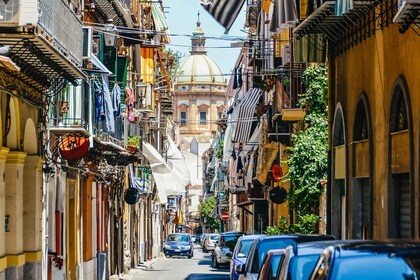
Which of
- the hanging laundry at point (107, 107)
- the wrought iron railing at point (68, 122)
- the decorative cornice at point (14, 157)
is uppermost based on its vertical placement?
the hanging laundry at point (107, 107)

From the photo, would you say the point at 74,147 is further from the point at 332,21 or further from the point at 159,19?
the point at 159,19

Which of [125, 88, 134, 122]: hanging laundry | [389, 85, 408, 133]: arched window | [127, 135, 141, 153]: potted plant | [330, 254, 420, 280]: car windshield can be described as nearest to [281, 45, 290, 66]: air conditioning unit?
[125, 88, 134, 122]: hanging laundry

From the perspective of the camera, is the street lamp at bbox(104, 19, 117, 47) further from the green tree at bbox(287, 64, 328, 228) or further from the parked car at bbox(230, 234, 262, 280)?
the parked car at bbox(230, 234, 262, 280)

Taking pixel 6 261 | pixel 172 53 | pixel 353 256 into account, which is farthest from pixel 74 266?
pixel 172 53

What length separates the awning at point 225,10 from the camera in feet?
82.3

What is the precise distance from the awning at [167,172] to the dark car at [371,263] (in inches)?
1452

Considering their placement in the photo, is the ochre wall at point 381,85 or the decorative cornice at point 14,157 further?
the decorative cornice at point 14,157

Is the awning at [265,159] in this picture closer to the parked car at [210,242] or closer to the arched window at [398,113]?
the parked car at [210,242]

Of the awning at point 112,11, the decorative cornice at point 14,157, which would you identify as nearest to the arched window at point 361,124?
the decorative cornice at point 14,157

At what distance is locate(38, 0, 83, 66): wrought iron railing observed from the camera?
2100cm

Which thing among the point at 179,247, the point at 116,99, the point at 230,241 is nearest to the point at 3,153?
the point at 116,99

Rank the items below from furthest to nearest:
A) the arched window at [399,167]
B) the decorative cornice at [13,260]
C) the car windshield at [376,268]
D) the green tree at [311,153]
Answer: the green tree at [311,153]
the decorative cornice at [13,260]
the arched window at [399,167]
the car windshield at [376,268]

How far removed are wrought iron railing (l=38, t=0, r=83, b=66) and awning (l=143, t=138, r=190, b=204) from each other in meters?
21.9

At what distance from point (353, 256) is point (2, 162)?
1415 cm
